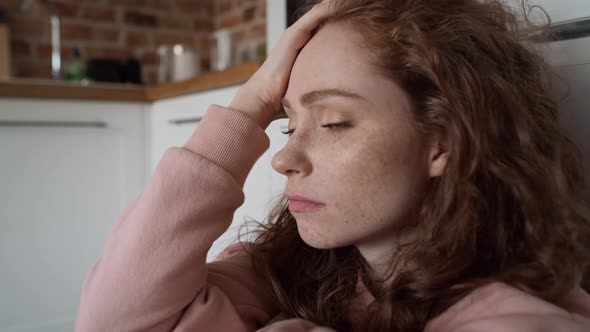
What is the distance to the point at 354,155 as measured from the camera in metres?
0.60

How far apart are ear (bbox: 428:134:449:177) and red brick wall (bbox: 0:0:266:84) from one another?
1890 mm

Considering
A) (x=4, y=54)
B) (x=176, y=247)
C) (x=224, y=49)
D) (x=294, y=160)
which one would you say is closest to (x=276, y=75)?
(x=294, y=160)

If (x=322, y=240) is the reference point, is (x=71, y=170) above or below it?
below

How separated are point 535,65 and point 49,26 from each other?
2185 millimetres

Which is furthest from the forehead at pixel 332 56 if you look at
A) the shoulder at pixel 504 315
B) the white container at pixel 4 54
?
the white container at pixel 4 54

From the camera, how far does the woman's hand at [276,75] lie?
2.36ft

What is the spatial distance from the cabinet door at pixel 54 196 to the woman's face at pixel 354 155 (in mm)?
1235

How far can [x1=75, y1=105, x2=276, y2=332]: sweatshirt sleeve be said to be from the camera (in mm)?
629

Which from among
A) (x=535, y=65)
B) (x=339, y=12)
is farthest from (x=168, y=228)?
(x=535, y=65)

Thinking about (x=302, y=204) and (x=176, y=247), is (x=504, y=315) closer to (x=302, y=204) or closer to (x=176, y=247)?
(x=302, y=204)

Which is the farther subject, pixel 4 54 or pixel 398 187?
pixel 4 54

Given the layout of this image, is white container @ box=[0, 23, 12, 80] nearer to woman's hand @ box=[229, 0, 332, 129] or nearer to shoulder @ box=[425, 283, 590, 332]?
woman's hand @ box=[229, 0, 332, 129]

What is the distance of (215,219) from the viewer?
2.19 ft

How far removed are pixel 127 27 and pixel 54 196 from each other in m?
1.15
